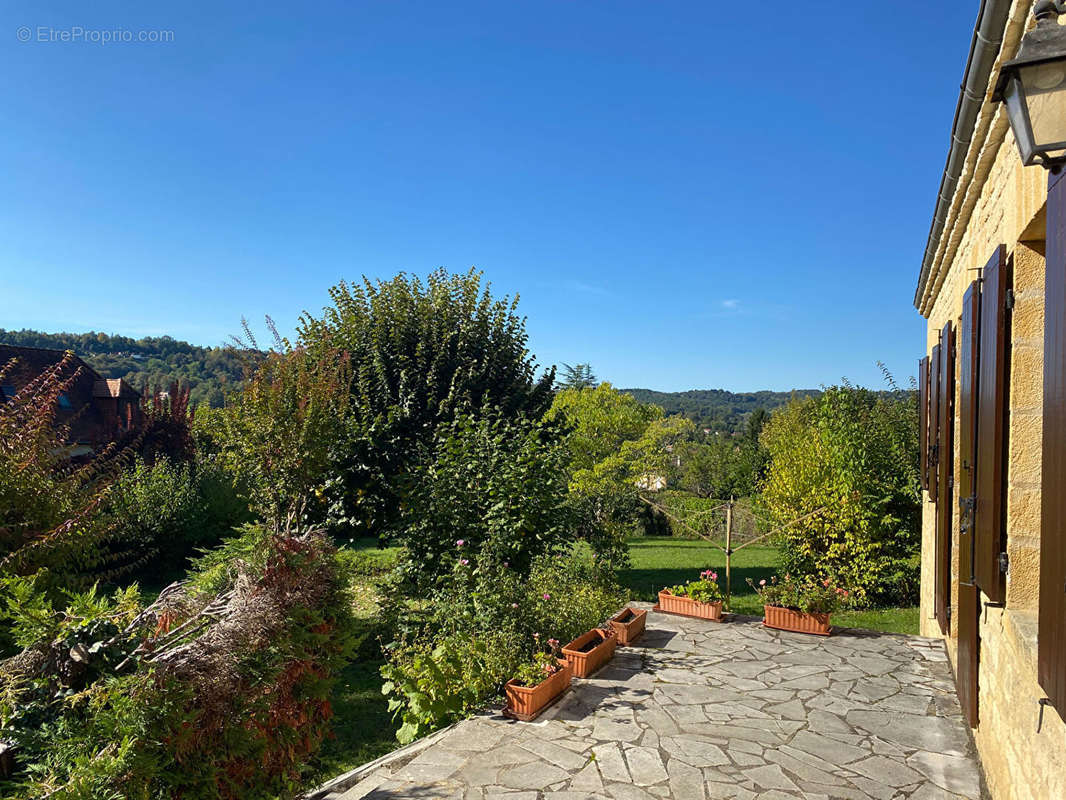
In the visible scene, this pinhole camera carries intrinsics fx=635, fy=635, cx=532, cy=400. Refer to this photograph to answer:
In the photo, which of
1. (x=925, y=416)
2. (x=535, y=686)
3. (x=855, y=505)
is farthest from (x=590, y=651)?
(x=855, y=505)

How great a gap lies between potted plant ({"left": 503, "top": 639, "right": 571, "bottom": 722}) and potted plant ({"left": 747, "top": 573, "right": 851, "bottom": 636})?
316cm

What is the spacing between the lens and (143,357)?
46531 mm

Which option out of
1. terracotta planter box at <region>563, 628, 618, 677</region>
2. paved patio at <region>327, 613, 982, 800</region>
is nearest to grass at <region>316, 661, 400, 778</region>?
paved patio at <region>327, 613, 982, 800</region>

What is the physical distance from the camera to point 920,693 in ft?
17.8

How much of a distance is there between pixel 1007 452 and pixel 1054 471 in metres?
1.29

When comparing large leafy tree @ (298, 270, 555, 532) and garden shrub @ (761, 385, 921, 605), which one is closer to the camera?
large leafy tree @ (298, 270, 555, 532)

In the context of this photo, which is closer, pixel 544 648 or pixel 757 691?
pixel 757 691

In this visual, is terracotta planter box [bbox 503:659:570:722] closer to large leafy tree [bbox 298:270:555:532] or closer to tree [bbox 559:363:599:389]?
large leafy tree [bbox 298:270:555:532]

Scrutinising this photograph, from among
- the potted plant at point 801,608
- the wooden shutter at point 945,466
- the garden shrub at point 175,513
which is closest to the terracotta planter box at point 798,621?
the potted plant at point 801,608

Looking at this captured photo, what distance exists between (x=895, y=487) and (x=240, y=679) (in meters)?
10.3

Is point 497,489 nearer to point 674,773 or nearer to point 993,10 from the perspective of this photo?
point 674,773

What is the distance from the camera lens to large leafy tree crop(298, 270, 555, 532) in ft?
29.7

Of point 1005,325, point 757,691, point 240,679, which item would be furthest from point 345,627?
point 1005,325

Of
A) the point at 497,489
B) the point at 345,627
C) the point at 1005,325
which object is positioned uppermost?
the point at 1005,325
